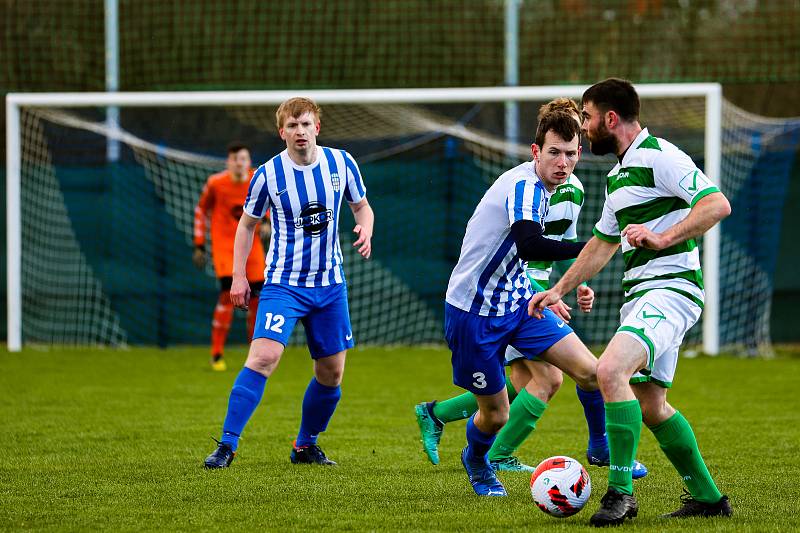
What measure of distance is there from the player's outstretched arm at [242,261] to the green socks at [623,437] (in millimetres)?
2438

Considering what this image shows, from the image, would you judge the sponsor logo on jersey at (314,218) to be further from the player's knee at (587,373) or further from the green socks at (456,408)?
the player's knee at (587,373)

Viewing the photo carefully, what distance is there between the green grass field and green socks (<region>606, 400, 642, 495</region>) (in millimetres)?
207

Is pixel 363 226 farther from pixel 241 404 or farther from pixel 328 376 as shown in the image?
pixel 241 404

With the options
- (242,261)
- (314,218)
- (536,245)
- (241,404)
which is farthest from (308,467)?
(536,245)

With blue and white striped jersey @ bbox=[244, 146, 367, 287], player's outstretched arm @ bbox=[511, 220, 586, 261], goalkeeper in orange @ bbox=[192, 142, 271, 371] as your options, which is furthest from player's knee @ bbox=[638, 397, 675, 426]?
goalkeeper in orange @ bbox=[192, 142, 271, 371]

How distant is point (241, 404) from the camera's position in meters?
6.40

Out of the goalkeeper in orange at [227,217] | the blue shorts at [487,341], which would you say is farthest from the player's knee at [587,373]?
the goalkeeper in orange at [227,217]

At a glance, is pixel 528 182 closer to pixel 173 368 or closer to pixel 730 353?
pixel 173 368

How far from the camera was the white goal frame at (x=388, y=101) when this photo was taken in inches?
491

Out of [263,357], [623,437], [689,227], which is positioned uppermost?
[689,227]

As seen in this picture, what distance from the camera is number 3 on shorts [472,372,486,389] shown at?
215 inches

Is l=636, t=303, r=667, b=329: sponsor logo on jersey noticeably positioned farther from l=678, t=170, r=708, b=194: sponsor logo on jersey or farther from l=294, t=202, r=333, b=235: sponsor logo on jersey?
l=294, t=202, r=333, b=235: sponsor logo on jersey

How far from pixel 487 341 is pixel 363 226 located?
1.44 meters

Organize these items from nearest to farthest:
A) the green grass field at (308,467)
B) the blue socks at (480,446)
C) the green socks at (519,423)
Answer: the green grass field at (308,467)
the blue socks at (480,446)
the green socks at (519,423)
